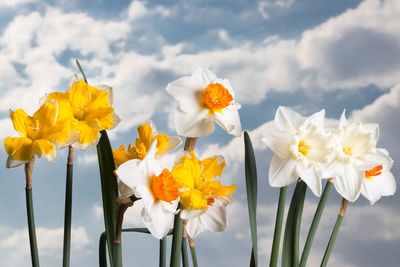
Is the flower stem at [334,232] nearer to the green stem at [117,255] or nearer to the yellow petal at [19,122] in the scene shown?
the green stem at [117,255]

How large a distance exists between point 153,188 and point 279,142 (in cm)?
40

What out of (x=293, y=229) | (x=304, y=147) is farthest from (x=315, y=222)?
(x=304, y=147)

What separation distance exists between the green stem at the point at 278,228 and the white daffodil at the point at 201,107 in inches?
10.1

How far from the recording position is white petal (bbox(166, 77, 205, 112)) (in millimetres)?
1334

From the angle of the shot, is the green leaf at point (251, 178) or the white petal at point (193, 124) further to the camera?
the green leaf at point (251, 178)

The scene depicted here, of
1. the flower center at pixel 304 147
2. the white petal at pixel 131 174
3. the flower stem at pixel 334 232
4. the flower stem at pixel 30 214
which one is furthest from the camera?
the flower stem at pixel 334 232

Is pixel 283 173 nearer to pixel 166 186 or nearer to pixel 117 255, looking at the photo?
pixel 166 186

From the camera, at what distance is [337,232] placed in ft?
5.42

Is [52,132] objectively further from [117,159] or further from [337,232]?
[337,232]

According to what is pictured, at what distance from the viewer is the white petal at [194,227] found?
1.42m

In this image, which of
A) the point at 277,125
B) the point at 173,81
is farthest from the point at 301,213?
the point at 173,81

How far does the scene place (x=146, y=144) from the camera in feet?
4.22

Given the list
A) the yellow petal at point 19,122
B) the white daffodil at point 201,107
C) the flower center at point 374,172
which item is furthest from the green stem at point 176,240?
the flower center at point 374,172

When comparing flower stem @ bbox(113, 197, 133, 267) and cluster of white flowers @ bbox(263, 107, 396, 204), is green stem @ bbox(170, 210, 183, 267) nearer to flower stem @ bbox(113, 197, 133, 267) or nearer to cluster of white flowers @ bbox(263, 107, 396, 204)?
flower stem @ bbox(113, 197, 133, 267)
